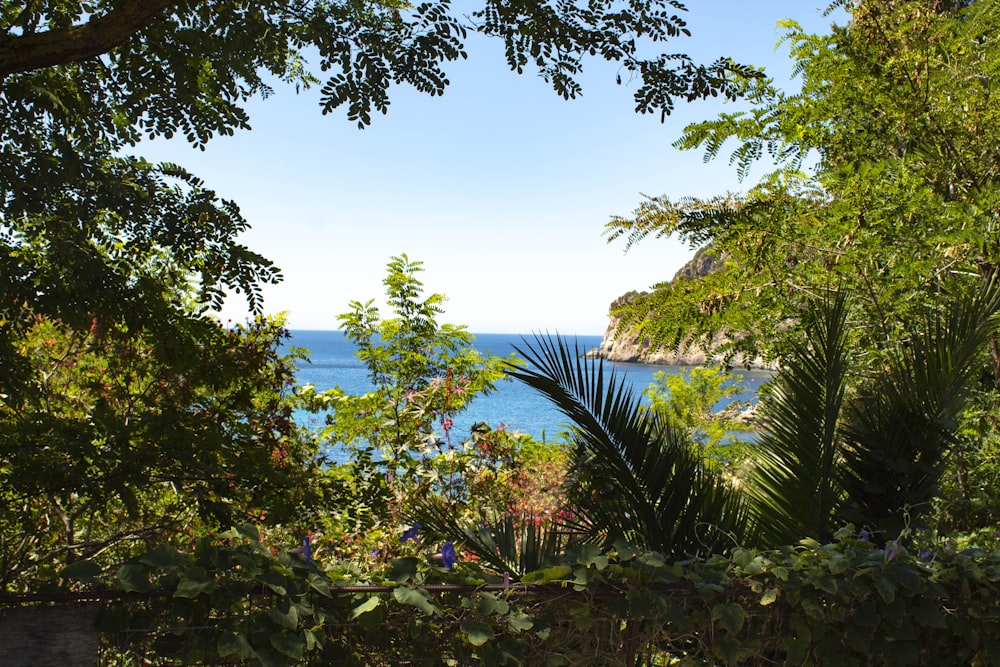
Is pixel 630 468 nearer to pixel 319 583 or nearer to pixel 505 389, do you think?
pixel 319 583

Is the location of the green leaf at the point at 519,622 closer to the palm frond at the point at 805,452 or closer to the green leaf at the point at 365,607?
the green leaf at the point at 365,607

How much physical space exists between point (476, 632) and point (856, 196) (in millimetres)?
4058

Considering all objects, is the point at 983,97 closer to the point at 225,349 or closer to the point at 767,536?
the point at 767,536

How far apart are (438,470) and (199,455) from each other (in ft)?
7.61

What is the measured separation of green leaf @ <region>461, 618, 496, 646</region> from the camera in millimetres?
1894

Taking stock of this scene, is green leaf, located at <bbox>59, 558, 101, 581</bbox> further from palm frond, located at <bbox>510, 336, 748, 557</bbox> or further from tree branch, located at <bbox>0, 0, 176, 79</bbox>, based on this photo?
tree branch, located at <bbox>0, 0, 176, 79</bbox>

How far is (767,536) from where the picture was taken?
9.99 ft

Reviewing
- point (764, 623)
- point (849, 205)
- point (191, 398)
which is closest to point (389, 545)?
point (191, 398)

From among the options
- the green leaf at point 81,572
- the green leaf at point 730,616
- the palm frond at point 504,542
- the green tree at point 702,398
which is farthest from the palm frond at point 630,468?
the green tree at point 702,398

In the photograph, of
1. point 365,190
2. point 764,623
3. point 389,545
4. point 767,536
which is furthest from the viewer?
point 365,190

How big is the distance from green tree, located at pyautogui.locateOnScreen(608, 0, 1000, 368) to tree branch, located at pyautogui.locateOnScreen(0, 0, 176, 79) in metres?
3.46

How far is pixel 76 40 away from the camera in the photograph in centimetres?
275

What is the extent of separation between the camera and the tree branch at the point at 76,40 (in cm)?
271

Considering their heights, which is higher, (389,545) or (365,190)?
(365,190)
